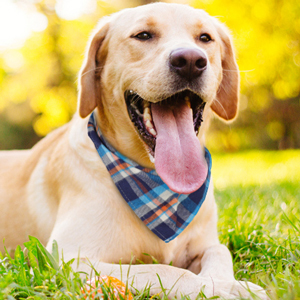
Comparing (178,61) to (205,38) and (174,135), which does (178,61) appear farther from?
(205,38)

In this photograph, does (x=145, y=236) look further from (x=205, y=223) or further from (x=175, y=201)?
(x=205, y=223)

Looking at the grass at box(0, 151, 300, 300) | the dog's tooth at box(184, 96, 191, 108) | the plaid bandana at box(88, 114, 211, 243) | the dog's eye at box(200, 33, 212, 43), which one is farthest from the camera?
the dog's eye at box(200, 33, 212, 43)

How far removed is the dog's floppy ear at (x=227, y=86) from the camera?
2.78 m

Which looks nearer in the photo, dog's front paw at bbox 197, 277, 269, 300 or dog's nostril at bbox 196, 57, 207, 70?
dog's front paw at bbox 197, 277, 269, 300

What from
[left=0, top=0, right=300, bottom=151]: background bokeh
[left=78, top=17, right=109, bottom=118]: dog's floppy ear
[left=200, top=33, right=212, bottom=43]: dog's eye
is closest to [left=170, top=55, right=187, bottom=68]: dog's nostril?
[left=200, top=33, right=212, bottom=43]: dog's eye

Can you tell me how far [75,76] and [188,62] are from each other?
1488cm

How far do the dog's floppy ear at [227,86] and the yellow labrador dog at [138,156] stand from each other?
0.06 ft

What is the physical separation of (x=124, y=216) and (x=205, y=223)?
24.4 inches

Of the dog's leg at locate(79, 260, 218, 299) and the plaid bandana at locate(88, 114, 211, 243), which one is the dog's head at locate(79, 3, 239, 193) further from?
the dog's leg at locate(79, 260, 218, 299)

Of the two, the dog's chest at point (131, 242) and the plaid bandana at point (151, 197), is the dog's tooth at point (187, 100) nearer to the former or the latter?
the plaid bandana at point (151, 197)

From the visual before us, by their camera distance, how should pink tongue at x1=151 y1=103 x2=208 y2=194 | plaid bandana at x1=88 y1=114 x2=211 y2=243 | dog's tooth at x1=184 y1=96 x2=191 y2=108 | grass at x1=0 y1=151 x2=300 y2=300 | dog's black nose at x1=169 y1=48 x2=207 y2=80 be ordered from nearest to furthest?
grass at x1=0 y1=151 x2=300 y2=300 < dog's black nose at x1=169 y1=48 x2=207 y2=80 < pink tongue at x1=151 y1=103 x2=208 y2=194 < plaid bandana at x1=88 y1=114 x2=211 y2=243 < dog's tooth at x1=184 y1=96 x2=191 y2=108

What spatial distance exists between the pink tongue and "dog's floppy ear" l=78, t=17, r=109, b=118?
47 cm

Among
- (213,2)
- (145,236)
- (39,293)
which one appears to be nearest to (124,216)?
(145,236)

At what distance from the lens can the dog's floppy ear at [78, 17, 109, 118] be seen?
243cm
